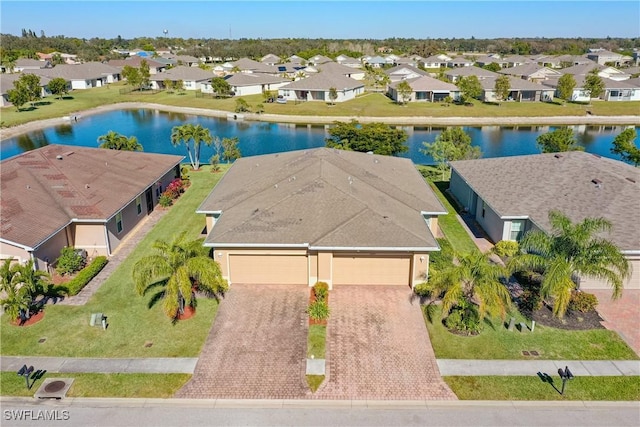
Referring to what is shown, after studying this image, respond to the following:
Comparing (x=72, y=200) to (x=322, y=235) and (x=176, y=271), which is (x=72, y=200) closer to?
(x=176, y=271)

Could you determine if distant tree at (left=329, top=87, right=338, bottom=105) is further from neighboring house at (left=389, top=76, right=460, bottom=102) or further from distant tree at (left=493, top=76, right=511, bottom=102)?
distant tree at (left=493, top=76, right=511, bottom=102)

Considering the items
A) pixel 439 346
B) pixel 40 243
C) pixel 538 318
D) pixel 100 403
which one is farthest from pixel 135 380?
pixel 538 318

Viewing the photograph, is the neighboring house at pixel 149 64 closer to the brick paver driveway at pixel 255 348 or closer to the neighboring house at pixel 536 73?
the neighboring house at pixel 536 73

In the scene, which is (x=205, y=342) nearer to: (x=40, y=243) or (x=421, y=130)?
(x=40, y=243)

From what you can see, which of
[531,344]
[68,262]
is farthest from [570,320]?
[68,262]

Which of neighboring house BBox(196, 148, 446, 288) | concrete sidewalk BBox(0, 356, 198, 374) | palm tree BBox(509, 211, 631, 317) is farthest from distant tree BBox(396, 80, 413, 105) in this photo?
concrete sidewalk BBox(0, 356, 198, 374)

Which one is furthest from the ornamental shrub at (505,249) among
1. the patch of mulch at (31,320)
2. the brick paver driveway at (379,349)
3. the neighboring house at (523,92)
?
the neighboring house at (523,92)
